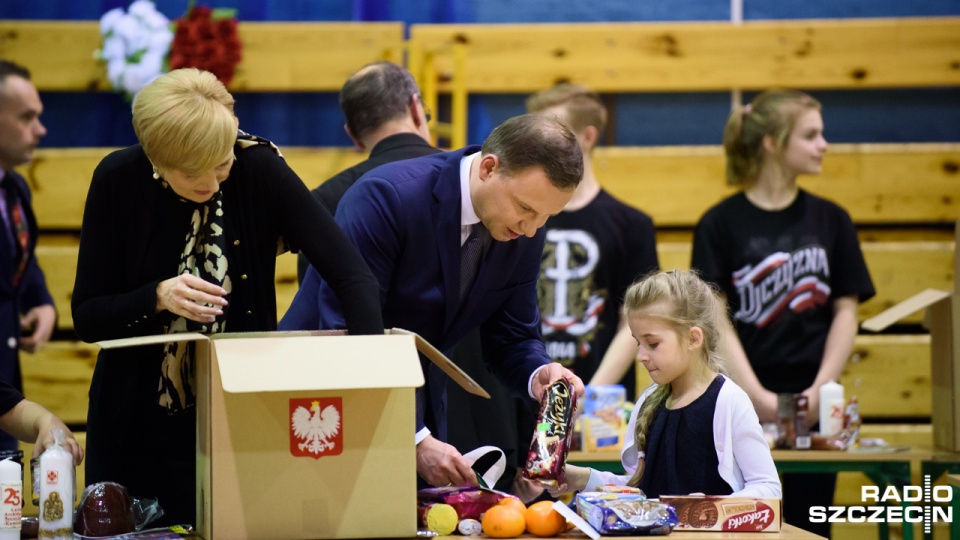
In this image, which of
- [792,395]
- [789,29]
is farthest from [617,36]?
[792,395]

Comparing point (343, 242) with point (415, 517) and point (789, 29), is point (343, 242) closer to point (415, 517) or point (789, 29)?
point (415, 517)

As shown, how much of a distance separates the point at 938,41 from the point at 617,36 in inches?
61.9

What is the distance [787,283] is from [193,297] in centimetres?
255

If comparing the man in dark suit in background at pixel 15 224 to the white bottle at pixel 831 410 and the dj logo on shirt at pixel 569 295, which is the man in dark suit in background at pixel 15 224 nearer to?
the dj logo on shirt at pixel 569 295

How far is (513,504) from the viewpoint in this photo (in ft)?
6.48

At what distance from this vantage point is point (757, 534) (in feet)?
6.46

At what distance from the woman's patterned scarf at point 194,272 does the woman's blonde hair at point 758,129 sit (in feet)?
8.10

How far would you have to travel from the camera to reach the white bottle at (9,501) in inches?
71.9

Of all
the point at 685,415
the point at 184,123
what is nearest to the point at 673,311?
the point at 685,415

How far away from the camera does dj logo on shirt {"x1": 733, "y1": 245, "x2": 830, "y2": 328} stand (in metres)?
3.91

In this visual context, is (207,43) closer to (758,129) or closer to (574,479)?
(758,129)

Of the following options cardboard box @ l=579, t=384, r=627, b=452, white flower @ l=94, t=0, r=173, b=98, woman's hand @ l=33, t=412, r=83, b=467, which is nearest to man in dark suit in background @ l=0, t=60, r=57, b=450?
white flower @ l=94, t=0, r=173, b=98

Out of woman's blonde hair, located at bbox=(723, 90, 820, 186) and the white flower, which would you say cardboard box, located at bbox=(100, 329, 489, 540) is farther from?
the white flower

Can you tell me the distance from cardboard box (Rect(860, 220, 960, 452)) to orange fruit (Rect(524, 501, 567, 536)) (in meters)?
1.90
